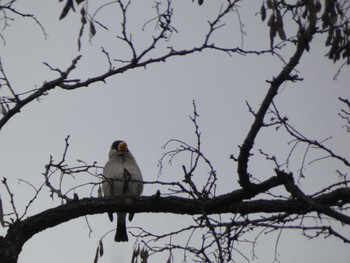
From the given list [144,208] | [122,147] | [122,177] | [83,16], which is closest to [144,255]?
[144,208]

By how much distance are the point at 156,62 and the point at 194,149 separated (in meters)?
0.81

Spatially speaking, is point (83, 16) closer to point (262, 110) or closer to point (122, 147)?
point (262, 110)

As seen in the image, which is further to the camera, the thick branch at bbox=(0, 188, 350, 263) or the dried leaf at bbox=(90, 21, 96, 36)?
the thick branch at bbox=(0, 188, 350, 263)

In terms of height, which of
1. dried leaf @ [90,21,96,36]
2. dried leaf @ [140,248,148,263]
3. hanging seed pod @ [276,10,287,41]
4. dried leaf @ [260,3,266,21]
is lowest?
dried leaf @ [140,248,148,263]

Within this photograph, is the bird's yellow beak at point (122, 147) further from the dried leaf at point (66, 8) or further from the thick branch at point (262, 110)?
the dried leaf at point (66, 8)

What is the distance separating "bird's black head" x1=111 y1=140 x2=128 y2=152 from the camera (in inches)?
354

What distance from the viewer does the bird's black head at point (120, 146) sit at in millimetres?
8992

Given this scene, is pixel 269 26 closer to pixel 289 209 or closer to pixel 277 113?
pixel 277 113

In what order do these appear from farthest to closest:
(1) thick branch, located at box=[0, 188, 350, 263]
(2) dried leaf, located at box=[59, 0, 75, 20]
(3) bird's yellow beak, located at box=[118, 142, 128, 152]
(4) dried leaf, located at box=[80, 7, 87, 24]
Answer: (3) bird's yellow beak, located at box=[118, 142, 128, 152] < (1) thick branch, located at box=[0, 188, 350, 263] < (4) dried leaf, located at box=[80, 7, 87, 24] < (2) dried leaf, located at box=[59, 0, 75, 20]

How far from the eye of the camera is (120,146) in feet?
29.9

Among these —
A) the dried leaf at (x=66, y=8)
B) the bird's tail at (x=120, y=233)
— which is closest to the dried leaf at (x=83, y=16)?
the dried leaf at (x=66, y=8)

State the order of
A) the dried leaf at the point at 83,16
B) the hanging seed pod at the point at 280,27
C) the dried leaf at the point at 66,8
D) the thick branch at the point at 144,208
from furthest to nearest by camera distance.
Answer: the thick branch at the point at 144,208 < the dried leaf at the point at 83,16 < the hanging seed pod at the point at 280,27 < the dried leaf at the point at 66,8

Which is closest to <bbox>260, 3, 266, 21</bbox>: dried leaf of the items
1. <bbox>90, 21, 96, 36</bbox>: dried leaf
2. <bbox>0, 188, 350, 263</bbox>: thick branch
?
<bbox>90, 21, 96, 36</bbox>: dried leaf

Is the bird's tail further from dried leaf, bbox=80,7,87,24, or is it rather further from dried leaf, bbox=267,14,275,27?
dried leaf, bbox=267,14,275,27
